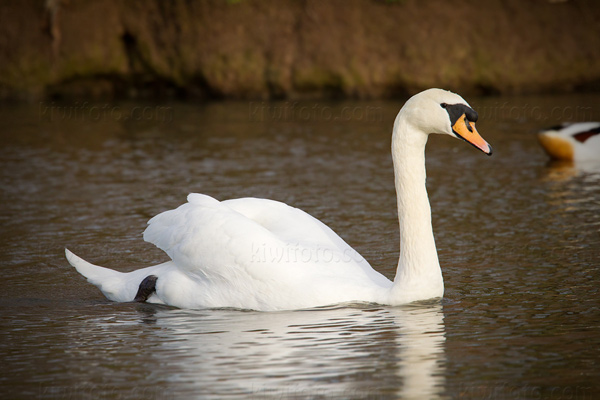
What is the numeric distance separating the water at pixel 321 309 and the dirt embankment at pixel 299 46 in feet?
15.0

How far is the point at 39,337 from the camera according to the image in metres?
5.88

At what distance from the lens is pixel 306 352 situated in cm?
532

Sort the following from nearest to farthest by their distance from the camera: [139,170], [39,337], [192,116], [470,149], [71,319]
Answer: [39,337], [71,319], [139,170], [470,149], [192,116]

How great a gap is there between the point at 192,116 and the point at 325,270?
12.3 meters

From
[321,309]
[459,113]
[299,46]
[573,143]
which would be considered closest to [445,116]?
[459,113]

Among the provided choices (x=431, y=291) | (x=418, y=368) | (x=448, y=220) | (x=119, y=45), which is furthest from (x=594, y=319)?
(x=119, y=45)

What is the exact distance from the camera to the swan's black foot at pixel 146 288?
6.58m

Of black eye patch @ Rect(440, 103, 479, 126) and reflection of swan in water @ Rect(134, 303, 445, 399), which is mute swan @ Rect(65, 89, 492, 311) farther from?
reflection of swan in water @ Rect(134, 303, 445, 399)

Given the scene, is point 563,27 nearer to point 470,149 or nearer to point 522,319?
point 470,149

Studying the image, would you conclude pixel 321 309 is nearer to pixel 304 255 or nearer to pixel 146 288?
pixel 304 255

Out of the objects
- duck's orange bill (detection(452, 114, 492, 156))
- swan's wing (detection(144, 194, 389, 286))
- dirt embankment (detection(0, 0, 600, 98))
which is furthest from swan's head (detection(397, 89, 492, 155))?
dirt embankment (detection(0, 0, 600, 98))

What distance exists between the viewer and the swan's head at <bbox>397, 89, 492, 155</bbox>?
5.99 meters

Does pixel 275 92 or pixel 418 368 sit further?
pixel 275 92

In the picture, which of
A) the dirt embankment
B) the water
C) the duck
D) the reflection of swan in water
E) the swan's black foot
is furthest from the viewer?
the dirt embankment
